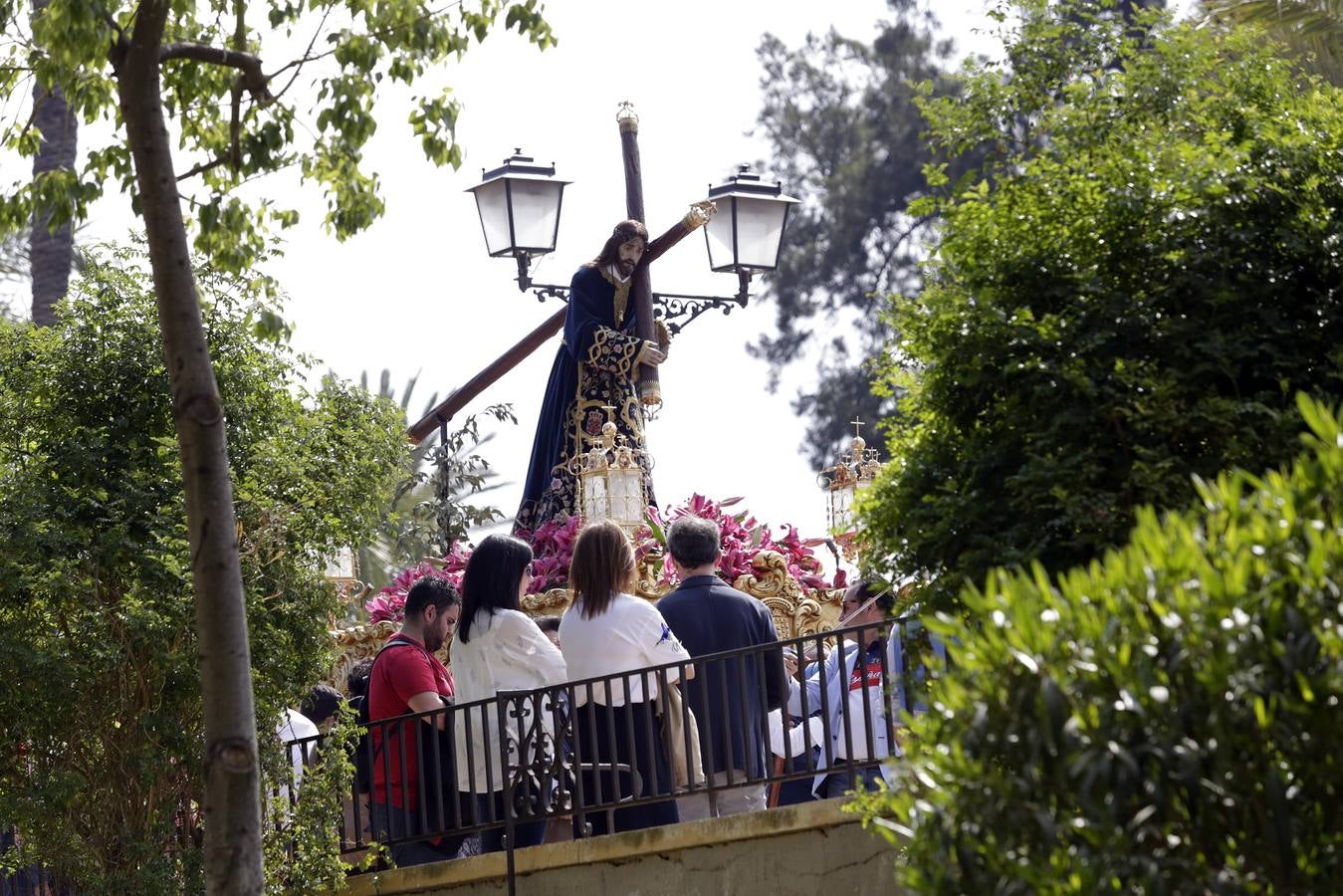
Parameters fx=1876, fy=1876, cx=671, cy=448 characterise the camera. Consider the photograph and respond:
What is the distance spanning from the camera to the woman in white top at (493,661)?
7.73 meters

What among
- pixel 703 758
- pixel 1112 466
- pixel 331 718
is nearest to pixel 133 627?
pixel 331 718

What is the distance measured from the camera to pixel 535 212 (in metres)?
12.1

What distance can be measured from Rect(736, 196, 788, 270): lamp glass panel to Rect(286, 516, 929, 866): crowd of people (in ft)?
14.4

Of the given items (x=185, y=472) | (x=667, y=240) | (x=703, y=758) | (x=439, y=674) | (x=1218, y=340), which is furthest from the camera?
(x=667, y=240)

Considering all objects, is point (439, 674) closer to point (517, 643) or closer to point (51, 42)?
point (517, 643)

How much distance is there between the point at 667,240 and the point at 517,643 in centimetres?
497

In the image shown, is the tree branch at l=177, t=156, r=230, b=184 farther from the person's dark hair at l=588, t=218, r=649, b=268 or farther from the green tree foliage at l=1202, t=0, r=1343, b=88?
the green tree foliage at l=1202, t=0, r=1343, b=88

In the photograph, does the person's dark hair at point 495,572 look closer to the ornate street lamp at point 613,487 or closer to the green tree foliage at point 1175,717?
the ornate street lamp at point 613,487

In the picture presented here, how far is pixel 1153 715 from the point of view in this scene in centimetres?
317

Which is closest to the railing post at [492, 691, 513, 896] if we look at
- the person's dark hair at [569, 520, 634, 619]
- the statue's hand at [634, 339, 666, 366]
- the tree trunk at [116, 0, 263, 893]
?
the person's dark hair at [569, 520, 634, 619]

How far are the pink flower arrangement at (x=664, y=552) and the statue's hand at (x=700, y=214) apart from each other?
1989mm

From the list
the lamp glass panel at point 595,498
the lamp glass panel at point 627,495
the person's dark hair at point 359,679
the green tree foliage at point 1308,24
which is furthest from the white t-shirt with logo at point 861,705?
the green tree foliage at point 1308,24

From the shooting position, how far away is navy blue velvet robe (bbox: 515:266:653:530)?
1234 cm

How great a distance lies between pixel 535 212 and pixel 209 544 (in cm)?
649
